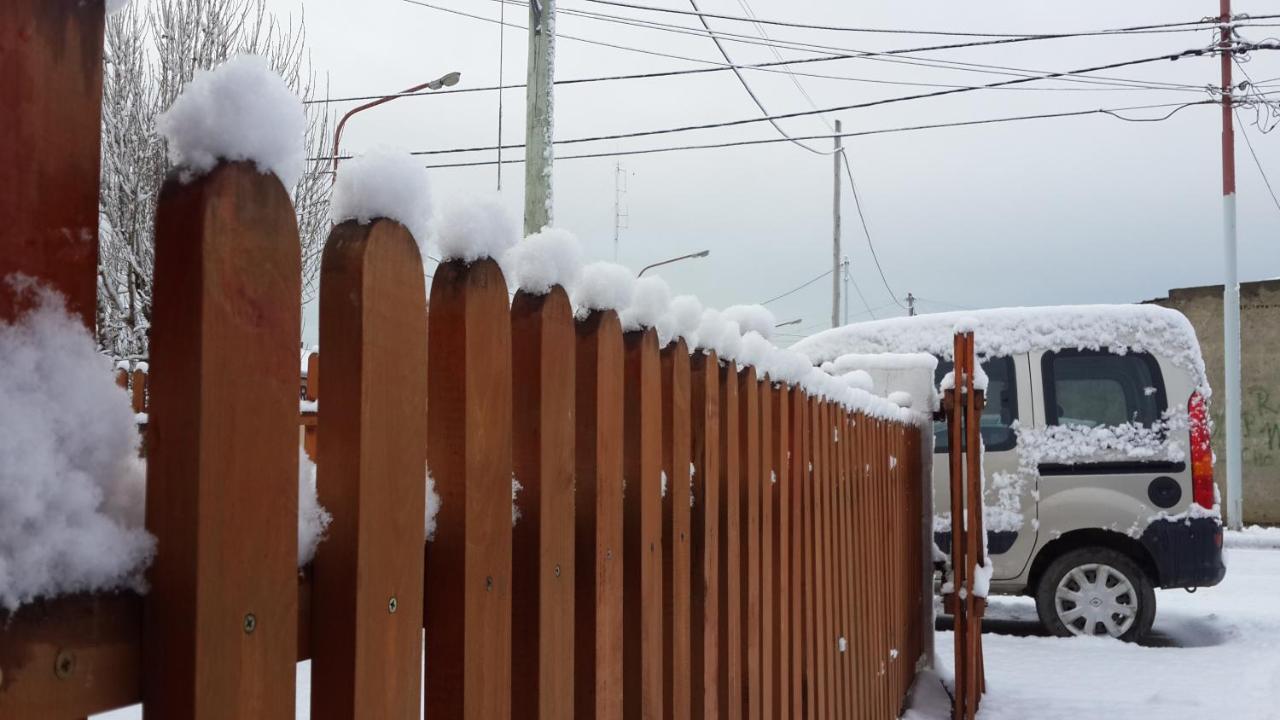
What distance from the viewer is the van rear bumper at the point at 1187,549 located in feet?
22.8

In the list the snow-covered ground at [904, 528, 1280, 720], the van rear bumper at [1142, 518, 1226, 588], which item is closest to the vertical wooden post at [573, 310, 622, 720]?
the snow-covered ground at [904, 528, 1280, 720]

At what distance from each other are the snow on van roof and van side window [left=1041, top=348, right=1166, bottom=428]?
0.26 ft

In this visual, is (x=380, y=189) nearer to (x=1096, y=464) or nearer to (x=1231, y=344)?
(x=1096, y=464)

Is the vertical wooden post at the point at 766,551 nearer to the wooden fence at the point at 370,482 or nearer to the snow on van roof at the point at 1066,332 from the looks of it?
the wooden fence at the point at 370,482

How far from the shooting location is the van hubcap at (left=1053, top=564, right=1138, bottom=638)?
7090 mm

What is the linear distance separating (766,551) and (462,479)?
141 centimetres

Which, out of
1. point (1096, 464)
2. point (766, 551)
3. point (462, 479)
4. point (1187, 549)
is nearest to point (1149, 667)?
point (1187, 549)

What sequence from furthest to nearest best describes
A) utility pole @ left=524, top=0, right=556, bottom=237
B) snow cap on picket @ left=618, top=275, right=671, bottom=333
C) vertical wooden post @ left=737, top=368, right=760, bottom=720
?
utility pole @ left=524, top=0, right=556, bottom=237
vertical wooden post @ left=737, top=368, right=760, bottom=720
snow cap on picket @ left=618, top=275, right=671, bottom=333

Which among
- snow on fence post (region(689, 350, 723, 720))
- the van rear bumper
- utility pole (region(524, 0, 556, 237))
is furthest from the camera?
utility pole (region(524, 0, 556, 237))

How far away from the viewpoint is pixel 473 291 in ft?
3.41

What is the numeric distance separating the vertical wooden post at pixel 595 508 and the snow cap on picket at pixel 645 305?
0.08 metres

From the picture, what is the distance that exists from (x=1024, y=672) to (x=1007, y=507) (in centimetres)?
155

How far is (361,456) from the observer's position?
0.88 metres

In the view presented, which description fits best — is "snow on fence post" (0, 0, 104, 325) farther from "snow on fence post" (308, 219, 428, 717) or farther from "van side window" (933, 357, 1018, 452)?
"van side window" (933, 357, 1018, 452)
